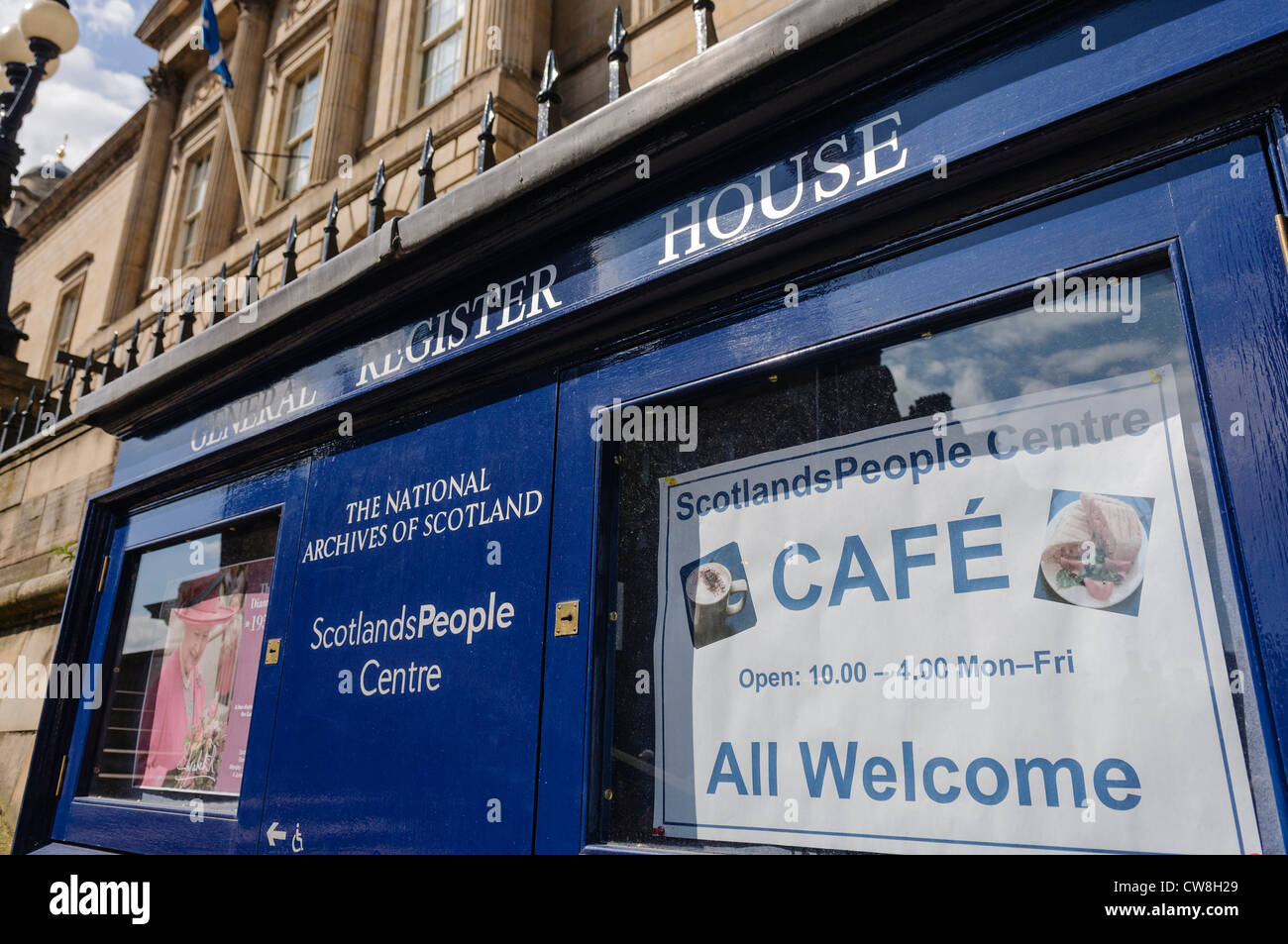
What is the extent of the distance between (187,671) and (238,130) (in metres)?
16.8

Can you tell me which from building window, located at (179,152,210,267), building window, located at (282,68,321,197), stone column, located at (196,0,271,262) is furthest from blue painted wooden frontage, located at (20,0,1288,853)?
building window, located at (179,152,210,267)

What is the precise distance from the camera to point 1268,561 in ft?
4.94

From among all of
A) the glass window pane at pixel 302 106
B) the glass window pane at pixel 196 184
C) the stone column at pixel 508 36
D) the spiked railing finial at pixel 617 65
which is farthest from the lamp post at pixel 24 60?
the glass window pane at pixel 196 184

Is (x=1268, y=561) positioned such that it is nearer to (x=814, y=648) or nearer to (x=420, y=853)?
(x=814, y=648)

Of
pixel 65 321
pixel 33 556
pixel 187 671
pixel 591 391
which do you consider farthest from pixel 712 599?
pixel 65 321

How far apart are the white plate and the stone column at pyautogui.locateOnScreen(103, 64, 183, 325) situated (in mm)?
22116

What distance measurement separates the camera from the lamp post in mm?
6879

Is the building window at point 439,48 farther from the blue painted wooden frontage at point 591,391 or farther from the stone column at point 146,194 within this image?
the blue painted wooden frontage at point 591,391

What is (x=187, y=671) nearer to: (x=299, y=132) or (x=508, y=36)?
(x=508, y=36)

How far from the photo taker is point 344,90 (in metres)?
14.6

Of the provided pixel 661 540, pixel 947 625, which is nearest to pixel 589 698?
pixel 661 540

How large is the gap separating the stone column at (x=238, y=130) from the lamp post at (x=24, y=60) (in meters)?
10.5

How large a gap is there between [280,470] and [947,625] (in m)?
3.04

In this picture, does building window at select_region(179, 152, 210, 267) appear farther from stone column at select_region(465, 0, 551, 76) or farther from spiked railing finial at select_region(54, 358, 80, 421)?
spiked railing finial at select_region(54, 358, 80, 421)
